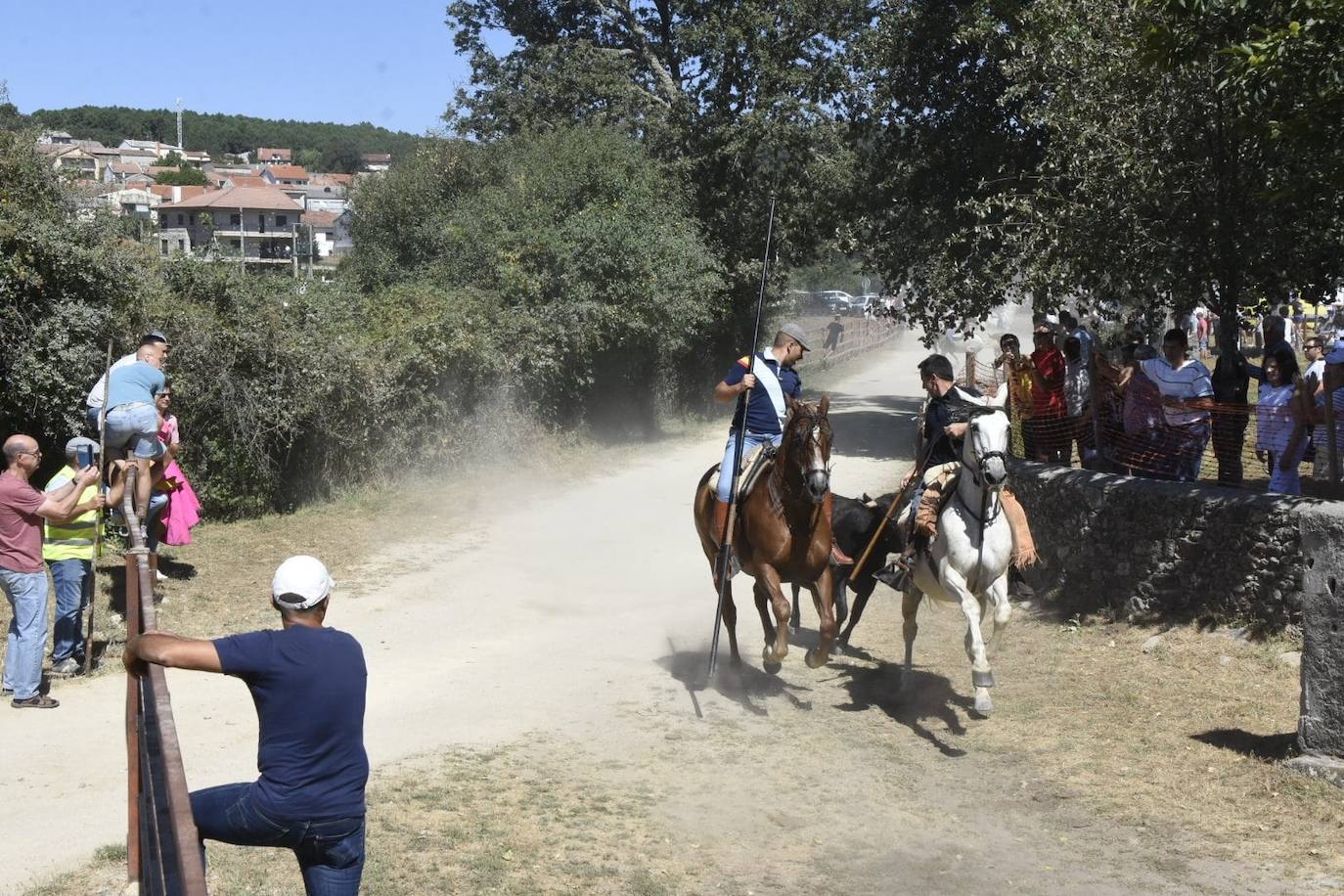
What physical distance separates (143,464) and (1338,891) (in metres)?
9.66

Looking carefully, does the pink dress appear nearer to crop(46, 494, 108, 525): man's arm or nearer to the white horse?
crop(46, 494, 108, 525): man's arm

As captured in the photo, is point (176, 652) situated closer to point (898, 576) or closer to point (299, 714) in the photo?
point (299, 714)

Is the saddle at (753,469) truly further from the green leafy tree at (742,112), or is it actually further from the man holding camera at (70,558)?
the green leafy tree at (742,112)

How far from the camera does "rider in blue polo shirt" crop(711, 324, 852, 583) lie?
10.1m

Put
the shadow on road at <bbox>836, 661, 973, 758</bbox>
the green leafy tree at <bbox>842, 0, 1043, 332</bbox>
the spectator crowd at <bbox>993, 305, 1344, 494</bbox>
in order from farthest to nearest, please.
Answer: the green leafy tree at <bbox>842, 0, 1043, 332</bbox>, the spectator crowd at <bbox>993, 305, 1344, 494</bbox>, the shadow on road at <bbox>836, 661, 973, 758</bbox>

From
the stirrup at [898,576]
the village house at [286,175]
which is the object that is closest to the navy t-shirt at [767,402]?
the stirrup at [898,576]

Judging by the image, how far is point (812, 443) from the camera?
922 cm

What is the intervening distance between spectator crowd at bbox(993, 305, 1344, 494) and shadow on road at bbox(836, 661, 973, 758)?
9.02ft

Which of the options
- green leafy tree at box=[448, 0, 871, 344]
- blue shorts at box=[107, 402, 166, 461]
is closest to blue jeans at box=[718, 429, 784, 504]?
blue shorts at box=[107, 402, 166, 461]

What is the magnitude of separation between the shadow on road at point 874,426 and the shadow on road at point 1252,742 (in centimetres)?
1393

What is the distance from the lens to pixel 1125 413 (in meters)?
12.9

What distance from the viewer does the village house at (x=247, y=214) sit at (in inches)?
4077

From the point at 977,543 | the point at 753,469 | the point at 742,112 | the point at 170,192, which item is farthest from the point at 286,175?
the point at 977,543

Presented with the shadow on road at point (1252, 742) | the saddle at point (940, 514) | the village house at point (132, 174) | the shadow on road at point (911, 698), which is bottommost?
the shadow on road at point (911, 698)
